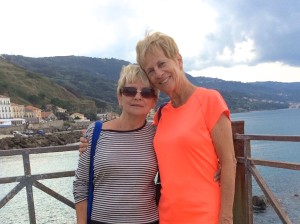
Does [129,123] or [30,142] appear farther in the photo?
[30,142]

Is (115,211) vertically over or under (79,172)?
under

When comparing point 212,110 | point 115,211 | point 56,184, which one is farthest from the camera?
point 56,184

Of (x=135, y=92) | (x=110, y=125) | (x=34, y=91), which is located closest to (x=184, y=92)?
(x=135, y=92)

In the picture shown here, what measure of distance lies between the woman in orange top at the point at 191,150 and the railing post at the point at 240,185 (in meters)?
1.57

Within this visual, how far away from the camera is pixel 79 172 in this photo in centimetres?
284

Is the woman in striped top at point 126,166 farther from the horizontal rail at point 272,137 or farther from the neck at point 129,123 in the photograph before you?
the horizontal rail at point 272,137

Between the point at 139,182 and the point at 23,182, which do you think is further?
the point at 23,182

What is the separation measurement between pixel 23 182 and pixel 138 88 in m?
1.95

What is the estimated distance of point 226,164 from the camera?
2.51m

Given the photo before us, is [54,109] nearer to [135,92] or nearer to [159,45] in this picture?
[135,92]

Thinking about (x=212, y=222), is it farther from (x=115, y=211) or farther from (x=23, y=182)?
(x=23, y=182)

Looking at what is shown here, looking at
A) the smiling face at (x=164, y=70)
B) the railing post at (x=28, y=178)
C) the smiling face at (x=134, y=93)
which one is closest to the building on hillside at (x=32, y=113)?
the railing post at (x=28, y=178)

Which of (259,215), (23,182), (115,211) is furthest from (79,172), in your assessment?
(259,215)

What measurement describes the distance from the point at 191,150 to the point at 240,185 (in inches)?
74.7
